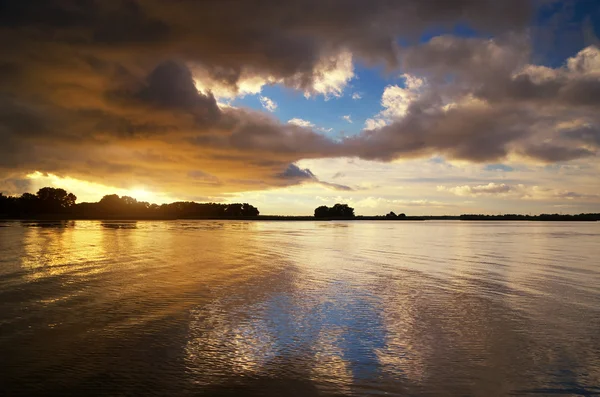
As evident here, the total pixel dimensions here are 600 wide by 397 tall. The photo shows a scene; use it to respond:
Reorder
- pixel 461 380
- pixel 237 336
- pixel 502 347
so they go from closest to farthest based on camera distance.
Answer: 1. pixel 461 380
2. pixel 502 347
3. pixel 237 336

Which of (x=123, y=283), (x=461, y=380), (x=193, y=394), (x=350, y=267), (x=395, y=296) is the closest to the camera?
(x=193, y=394)

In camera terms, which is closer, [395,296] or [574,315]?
[574,315]

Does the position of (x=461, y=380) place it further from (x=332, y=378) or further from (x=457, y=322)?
(x=457, y=322)

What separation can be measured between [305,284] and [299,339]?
11128 millimetres

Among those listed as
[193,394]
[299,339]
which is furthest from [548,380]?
[193,394]

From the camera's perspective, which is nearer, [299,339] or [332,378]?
[332,378]

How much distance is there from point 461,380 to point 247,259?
2884 cm

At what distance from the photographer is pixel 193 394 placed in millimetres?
9086

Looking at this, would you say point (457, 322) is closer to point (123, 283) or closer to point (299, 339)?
point (299, 339)

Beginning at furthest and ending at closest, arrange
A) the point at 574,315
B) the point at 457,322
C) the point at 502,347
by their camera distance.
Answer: the point at 574,315 → the point at 457,322 → the point at 502,347

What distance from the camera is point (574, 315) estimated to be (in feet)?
54.9

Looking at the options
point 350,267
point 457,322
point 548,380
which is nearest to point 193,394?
point 548,380

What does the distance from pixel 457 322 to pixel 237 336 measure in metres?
8.30

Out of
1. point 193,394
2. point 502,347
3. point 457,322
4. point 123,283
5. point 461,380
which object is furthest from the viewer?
point 123,283
